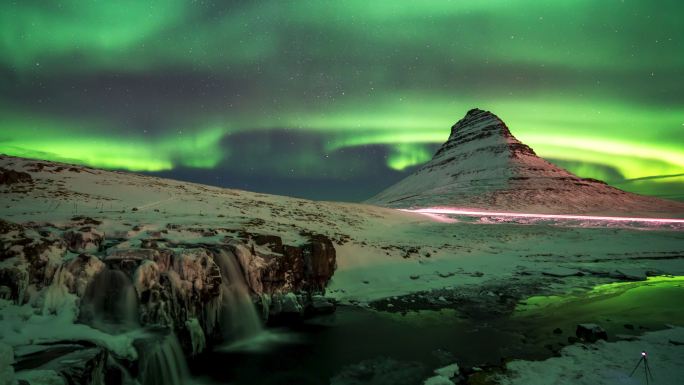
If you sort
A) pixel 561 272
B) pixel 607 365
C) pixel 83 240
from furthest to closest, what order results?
pixel 561 272 → pixel 83 240 → pixel 607 365

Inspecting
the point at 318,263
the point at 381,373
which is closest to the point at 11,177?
the point at 318,263

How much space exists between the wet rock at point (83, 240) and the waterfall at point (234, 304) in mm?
3801

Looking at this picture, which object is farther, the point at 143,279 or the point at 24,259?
the point at 143,279

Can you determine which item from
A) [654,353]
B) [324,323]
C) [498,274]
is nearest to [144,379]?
[324,323]

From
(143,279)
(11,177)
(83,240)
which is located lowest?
Result: (143,279)

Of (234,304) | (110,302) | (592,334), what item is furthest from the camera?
(234,304)

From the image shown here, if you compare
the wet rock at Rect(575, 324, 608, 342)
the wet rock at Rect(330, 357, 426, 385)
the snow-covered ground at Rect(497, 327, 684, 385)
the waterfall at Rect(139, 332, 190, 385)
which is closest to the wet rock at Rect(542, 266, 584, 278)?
the snow-covered ground at Rect(497, 327, 684, 385)

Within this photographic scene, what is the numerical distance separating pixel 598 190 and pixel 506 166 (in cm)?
3226

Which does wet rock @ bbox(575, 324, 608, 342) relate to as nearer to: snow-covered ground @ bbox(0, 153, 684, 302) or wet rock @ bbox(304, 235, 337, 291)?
snow-covered ground @ bbox(0, 153, 684, 302)

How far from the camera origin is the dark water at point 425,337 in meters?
10.9

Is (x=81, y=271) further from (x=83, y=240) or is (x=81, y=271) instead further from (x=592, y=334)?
(x=592, y=334)

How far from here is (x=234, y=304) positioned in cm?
1384

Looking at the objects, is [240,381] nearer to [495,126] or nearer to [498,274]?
[498,274]

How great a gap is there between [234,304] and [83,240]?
5.31 metres
